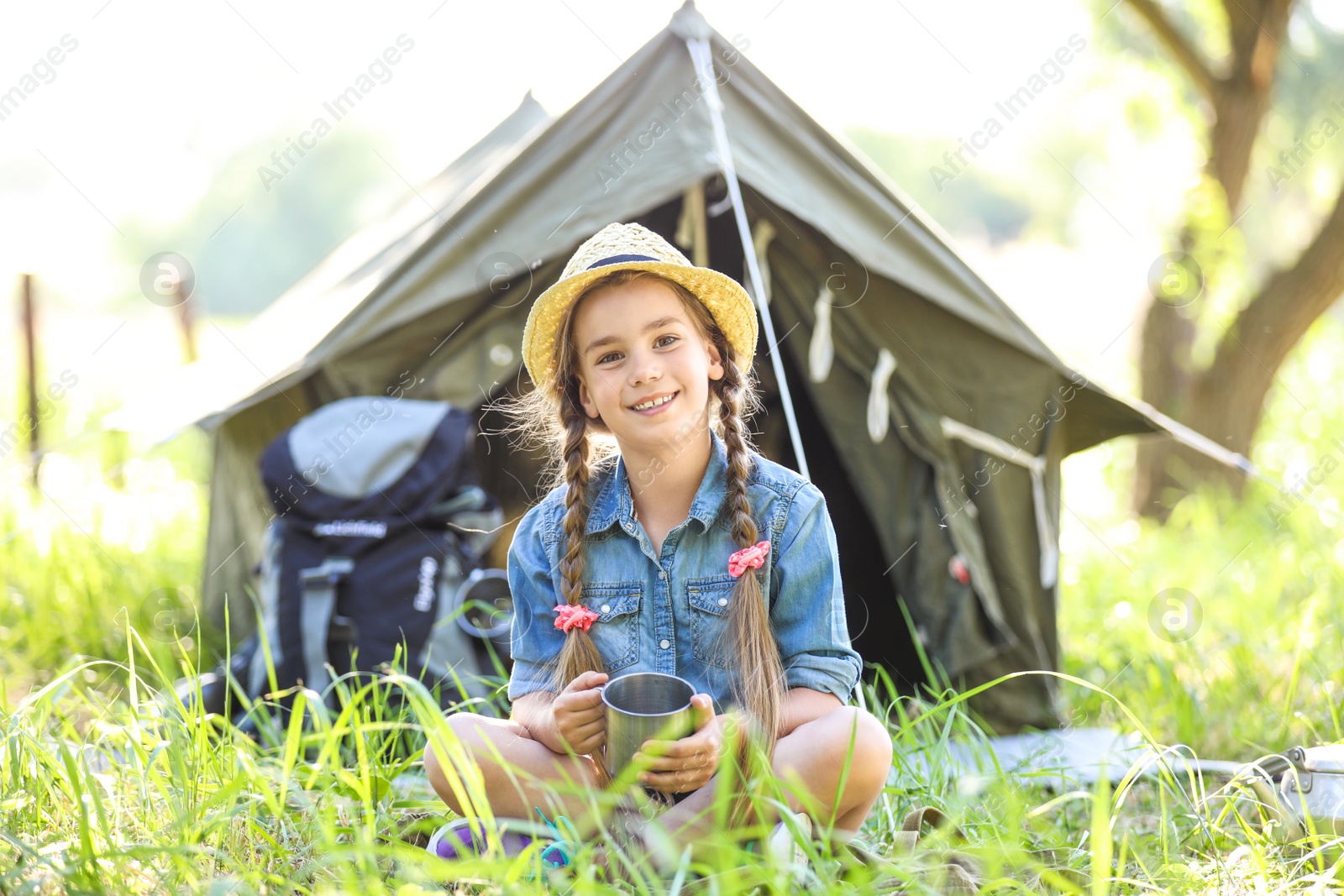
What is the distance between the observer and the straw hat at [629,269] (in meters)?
1.54

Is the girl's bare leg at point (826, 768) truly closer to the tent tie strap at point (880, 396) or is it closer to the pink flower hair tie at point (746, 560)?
the pink flower hair tie at point (746, 560)

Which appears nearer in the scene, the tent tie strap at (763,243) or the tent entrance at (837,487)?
the tent tie strap at (763,243)

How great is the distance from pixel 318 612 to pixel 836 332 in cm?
123

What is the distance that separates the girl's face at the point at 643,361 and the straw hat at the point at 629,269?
4cm

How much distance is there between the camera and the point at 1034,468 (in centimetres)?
246

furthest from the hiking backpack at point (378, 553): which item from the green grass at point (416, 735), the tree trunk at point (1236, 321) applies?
the tree trunk at point (1236, 321)

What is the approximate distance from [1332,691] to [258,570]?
89.4 inches

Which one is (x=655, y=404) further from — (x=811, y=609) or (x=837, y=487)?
(x=837, y=487)

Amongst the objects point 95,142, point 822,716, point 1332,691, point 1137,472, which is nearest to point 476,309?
point 822,716

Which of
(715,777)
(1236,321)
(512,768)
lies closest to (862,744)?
(715,777)

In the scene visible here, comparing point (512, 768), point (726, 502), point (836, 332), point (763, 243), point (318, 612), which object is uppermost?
point (763, 243)

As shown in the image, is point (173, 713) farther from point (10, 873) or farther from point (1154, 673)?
point (1154, 673)

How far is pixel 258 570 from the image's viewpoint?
8.17 ft

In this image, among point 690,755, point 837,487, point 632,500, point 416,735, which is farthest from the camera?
point 837,487
